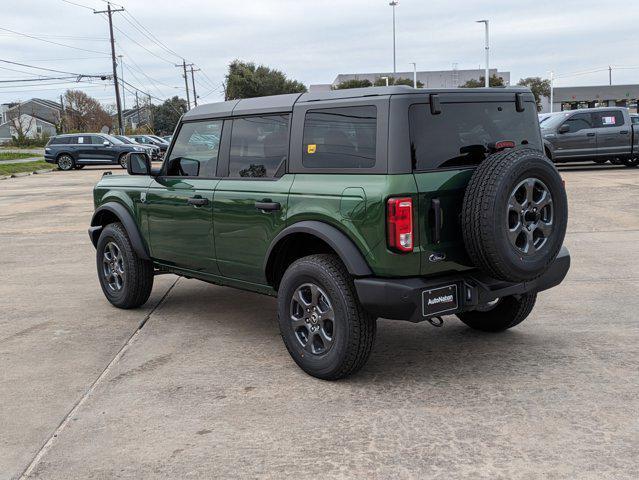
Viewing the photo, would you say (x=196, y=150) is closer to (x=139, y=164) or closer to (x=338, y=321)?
(x=139, y=164)

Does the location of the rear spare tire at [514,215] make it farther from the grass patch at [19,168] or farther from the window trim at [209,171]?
the grass patch at [19,168]

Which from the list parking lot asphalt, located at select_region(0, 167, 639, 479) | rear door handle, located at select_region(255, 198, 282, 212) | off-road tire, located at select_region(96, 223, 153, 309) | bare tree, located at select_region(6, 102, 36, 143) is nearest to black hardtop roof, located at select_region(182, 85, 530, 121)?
rear door handle, located at select_region(255, 198, 282, 212)

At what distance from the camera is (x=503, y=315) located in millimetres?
5152

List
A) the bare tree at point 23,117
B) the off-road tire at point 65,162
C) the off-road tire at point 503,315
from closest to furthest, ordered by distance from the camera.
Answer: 1. the off-road tire at point 503,315
2. the off-road tire at point 65,162
3. the bare tree at point 23,117

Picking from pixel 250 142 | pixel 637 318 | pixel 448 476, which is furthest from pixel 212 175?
pixel 637 318

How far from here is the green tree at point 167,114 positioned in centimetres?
10288

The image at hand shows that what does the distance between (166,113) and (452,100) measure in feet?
348

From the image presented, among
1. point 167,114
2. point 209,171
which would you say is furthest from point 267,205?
point 167,114

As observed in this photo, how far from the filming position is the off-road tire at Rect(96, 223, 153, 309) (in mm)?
6109

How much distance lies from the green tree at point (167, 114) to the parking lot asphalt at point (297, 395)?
98787mm

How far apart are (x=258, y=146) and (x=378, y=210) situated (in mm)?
1387

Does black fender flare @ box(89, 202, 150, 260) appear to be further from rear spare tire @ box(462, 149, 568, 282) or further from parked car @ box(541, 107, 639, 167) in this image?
parked car @ box(541, 107, 639, 167)

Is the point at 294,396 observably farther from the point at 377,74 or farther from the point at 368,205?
the point at 377,74

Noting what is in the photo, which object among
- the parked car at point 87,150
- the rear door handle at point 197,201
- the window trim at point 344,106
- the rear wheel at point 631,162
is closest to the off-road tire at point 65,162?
the parked car at point 87,150
